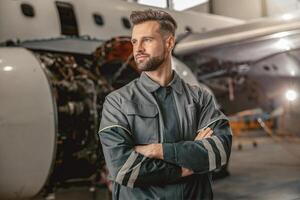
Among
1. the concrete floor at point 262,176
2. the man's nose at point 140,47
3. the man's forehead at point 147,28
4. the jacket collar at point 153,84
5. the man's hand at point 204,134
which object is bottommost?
the concrete floor at point 262,176

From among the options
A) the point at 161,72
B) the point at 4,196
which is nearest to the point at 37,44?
the point at 4,196

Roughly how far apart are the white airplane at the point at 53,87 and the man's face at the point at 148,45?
7.20ft

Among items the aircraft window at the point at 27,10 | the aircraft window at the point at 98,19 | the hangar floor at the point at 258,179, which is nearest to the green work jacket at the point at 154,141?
the hangar floor at the point at 258,179

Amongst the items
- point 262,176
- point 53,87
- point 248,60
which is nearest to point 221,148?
point 53,87

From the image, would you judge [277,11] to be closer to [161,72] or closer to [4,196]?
[4,196]

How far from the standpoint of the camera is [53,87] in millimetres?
3986

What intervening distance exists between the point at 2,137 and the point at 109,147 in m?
2.15

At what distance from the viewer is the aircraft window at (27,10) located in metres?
5.60

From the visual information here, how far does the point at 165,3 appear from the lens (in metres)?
3.68

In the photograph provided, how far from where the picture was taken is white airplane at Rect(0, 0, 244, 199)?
3.54m

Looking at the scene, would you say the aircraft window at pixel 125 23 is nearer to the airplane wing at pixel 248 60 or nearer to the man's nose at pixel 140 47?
the airplane wing at pixel 248 60

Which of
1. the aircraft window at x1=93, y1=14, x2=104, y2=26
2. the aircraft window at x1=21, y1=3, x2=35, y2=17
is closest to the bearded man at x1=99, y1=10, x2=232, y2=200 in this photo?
the aircraft window at x1=21, y1=3, x2=35, y2=17

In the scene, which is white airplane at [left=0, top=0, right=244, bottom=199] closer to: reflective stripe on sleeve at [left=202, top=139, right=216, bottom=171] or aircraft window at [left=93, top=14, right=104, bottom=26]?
aircraft window at [left=93, top=14, right=104, bottom=26]

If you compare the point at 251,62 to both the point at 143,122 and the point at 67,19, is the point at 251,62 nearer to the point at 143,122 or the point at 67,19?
the point at 67,19
